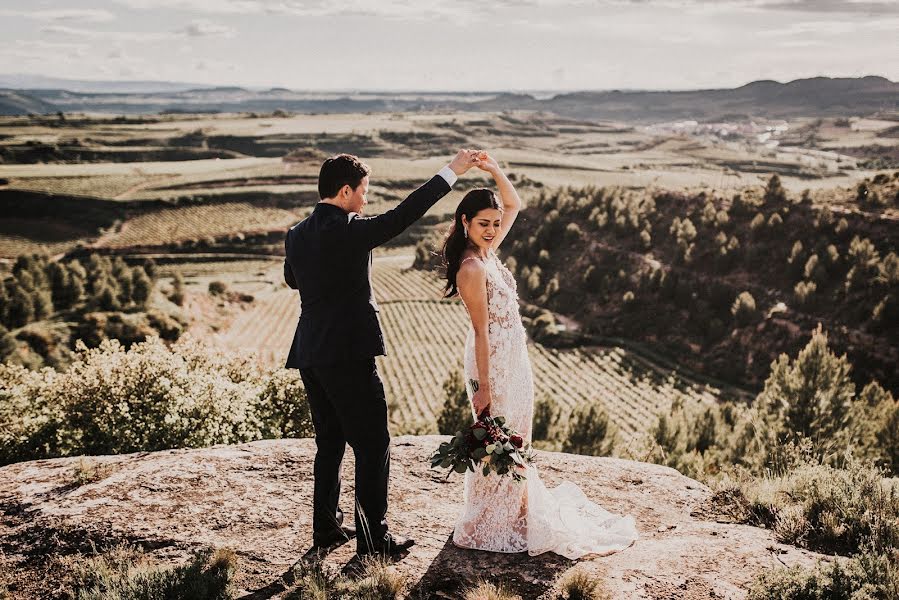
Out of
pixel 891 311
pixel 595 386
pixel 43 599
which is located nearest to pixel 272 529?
pixel 43 599

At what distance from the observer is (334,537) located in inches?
213

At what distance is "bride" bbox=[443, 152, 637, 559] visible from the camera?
5.21 m

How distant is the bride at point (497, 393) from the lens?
5.21m

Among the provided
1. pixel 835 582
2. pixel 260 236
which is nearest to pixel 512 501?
pixel 835 582

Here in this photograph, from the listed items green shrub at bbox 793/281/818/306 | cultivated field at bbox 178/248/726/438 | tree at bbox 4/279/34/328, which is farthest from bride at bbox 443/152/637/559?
green shrub at bbox 793/281/818/306

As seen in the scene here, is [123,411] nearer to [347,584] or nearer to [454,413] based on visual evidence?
[347,584]

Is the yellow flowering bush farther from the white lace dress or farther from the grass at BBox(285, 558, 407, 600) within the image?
the white lace dress

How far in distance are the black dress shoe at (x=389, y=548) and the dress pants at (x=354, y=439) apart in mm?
25

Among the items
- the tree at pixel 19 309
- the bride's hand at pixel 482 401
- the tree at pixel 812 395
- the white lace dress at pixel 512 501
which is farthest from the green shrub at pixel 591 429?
the tree at pixel 19 309

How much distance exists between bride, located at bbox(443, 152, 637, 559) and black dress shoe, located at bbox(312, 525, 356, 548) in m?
0.99

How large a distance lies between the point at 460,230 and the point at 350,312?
1.26 metres

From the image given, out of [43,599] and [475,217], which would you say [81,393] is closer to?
[43,599]

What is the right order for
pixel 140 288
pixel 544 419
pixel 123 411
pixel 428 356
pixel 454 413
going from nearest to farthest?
pixel 123 411 → pixel 454 413 → pixel 544 419 → pixel 140 288 → pixel 428 356

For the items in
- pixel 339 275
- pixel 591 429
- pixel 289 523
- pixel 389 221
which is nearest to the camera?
pixel 389 221
